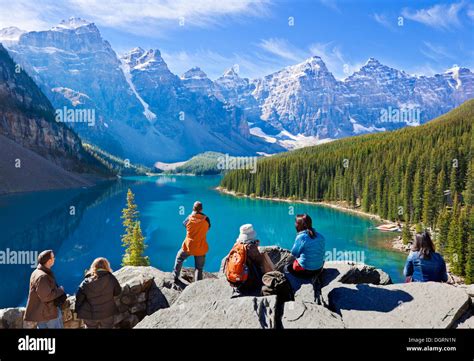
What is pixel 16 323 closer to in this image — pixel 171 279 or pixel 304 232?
pixel 171 279

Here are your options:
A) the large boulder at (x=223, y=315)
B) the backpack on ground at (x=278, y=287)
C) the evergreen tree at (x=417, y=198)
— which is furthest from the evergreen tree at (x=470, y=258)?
the large boulder at (x=223, y=315)

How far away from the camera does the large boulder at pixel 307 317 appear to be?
7551mm

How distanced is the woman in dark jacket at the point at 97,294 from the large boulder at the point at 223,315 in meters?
1.36

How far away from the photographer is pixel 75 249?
6056 centimetres

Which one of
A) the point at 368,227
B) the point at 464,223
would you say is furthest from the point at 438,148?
the point at 464,223

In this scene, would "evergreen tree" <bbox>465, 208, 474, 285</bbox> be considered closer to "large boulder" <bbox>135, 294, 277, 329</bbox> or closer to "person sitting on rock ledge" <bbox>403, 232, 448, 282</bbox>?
"person sitting on rock ledge" <bbox>403, 232, 448, 282</bbox>

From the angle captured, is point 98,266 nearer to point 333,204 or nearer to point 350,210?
point 350,210

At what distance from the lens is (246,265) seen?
9.14 m

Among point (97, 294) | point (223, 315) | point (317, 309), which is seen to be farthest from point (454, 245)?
point (97, 294)

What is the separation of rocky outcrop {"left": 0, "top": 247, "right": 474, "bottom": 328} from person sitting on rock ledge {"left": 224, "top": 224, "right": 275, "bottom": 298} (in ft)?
1.76

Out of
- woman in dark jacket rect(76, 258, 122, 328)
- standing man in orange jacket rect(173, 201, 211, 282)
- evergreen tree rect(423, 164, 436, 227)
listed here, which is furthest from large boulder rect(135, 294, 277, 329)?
evergreen tree rect(423, 164, 436, 227)

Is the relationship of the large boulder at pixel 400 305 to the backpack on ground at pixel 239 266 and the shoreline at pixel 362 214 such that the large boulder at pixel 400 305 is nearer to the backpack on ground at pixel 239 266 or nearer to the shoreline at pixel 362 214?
the backpack on ground at pixel 239 266

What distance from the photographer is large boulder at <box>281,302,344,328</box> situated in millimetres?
7551
